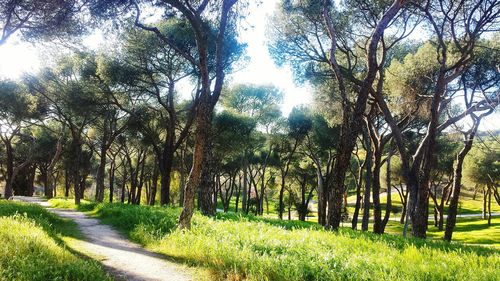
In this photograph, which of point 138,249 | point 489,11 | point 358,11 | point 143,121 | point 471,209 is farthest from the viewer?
point 471,209

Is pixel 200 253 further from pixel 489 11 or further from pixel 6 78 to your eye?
pixel 6 78

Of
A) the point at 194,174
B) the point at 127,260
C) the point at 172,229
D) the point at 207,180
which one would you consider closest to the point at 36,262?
the point at 127,260

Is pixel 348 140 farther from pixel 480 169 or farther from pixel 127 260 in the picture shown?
pixel 480 169

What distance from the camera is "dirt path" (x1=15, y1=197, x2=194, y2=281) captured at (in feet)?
25.3

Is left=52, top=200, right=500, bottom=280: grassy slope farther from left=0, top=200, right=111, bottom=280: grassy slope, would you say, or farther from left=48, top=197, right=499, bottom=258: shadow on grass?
left=0, top=200, right=111, bottom=280: grassy slope

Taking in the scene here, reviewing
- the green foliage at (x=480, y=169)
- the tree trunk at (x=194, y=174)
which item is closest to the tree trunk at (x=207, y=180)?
the tree trunk at (x=194, y=174)

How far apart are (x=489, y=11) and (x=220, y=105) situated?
90.4ft

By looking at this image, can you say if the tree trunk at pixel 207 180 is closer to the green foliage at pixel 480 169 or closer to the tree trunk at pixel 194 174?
the tree trunk at pixel 194 174

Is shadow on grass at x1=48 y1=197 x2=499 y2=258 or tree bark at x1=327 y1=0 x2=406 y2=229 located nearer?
shadow on grass at x1=48 y1=197 x2=499 y2=258

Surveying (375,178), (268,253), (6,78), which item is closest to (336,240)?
(268,253)

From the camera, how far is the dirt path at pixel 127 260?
7698 mm

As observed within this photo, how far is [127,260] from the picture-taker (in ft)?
29.4

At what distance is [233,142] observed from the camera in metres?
34.0

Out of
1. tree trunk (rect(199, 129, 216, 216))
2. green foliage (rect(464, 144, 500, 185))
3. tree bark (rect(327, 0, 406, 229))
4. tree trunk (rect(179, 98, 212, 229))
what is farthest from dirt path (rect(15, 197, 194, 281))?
green foliage (rect(464, 144, 500, 185))
